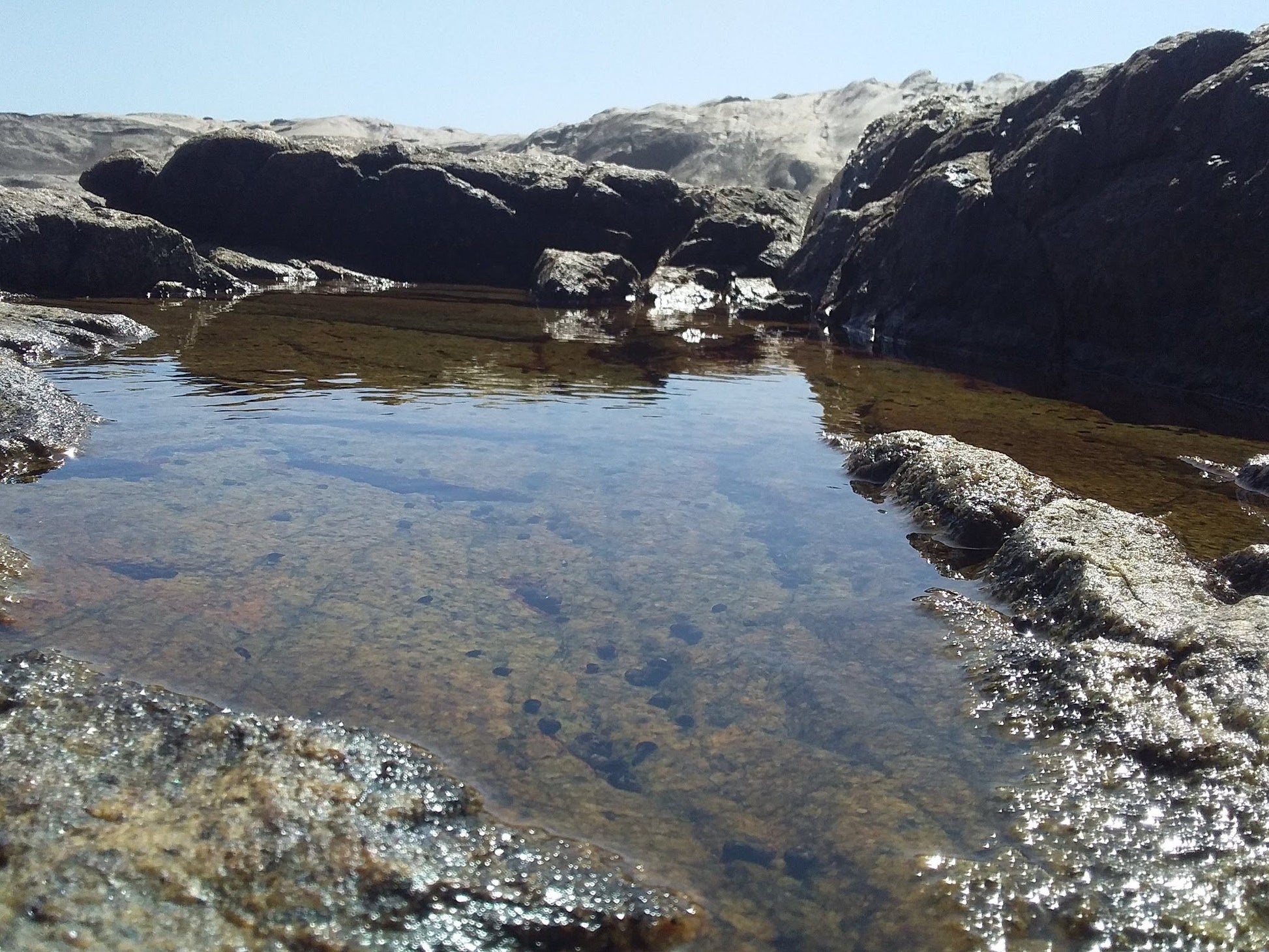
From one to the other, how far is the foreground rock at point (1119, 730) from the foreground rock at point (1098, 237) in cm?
821

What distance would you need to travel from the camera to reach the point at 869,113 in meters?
56.8

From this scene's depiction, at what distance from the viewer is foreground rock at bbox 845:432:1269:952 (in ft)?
9.18

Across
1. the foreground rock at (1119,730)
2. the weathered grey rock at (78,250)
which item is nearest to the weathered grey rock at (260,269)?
the weathered grey rock at (78,250)

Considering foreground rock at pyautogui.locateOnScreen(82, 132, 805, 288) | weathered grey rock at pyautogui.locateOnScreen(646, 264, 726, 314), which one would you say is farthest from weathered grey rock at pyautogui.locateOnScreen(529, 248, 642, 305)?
foreground rock at pyautogui.locateOnScreen(82, 132, 805, 288)

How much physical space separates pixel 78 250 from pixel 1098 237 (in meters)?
17.7

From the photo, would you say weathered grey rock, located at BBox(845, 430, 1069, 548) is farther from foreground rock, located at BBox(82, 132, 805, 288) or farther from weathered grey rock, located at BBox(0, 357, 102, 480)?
foreground rock, located at BBox(82, 132, 805, 288)

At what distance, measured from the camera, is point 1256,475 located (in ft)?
25.0

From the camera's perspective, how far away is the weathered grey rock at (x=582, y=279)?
71.1 feet

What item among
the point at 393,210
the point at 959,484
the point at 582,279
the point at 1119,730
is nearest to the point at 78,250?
the point at 393,210

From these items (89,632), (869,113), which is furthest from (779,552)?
(869,113)

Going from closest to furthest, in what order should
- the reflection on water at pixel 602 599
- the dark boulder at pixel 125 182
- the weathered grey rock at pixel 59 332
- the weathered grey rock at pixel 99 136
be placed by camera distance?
the reflection on water at pixel 602 599, the weathered grey rock at pixel 59 332, the dark boulder at pixel 125 182, the weathered grey rock at pixel 99 136

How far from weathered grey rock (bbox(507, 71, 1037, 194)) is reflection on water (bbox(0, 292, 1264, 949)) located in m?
40.4

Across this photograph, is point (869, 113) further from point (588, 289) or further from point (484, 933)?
point (484, 933)

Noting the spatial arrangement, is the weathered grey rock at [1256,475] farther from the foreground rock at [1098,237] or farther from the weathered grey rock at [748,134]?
the weathered grey rock at [748,134]
